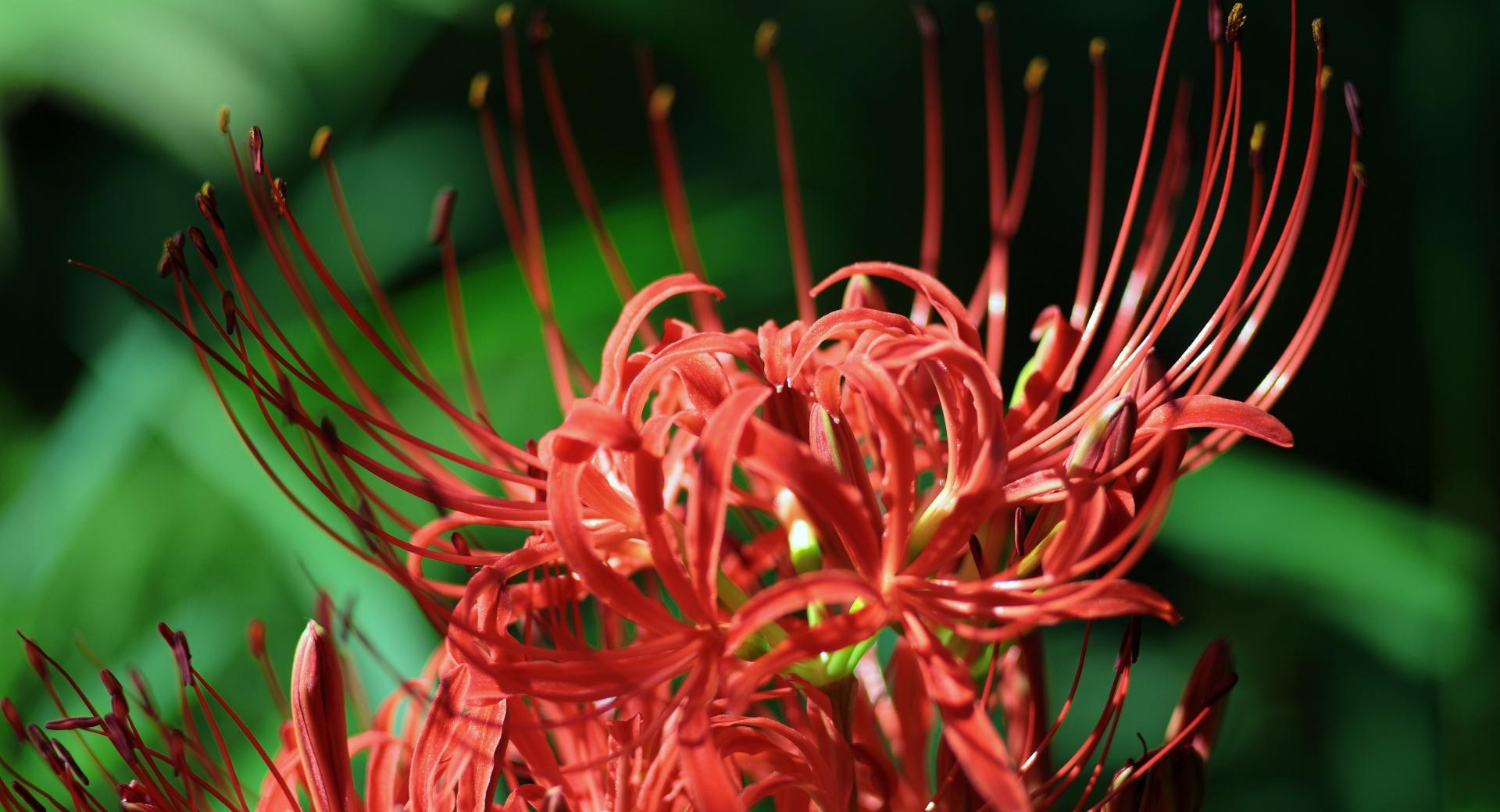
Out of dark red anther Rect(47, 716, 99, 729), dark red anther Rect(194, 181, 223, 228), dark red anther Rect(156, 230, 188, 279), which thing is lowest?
dark red anther Rect(47, 716, 99, 729)

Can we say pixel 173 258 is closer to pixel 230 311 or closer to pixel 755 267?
pixel 230 311

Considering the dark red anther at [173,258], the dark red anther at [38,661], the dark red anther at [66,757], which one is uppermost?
the dark red anther at [173,258]

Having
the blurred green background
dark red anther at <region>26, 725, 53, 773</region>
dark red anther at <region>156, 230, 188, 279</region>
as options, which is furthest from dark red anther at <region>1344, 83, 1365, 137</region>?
the blurred green background

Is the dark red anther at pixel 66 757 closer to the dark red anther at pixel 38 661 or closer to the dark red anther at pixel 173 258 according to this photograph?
the dark red anther at pixel 38 661

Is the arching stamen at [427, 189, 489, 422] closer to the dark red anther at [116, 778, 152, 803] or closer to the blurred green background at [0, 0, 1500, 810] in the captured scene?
the dark red anther at [116, 778, 152, 803]

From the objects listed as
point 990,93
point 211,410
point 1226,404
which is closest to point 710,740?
point 1226,404

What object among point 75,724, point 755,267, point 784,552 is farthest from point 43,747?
point 755,267

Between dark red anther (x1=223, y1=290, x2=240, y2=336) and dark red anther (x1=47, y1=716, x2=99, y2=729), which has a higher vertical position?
dark red anther (x1=223, y1=290, x2=240, y2=336)

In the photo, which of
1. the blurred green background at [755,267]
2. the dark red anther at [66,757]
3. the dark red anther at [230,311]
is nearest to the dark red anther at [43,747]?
the dark red anther at [66,757]
